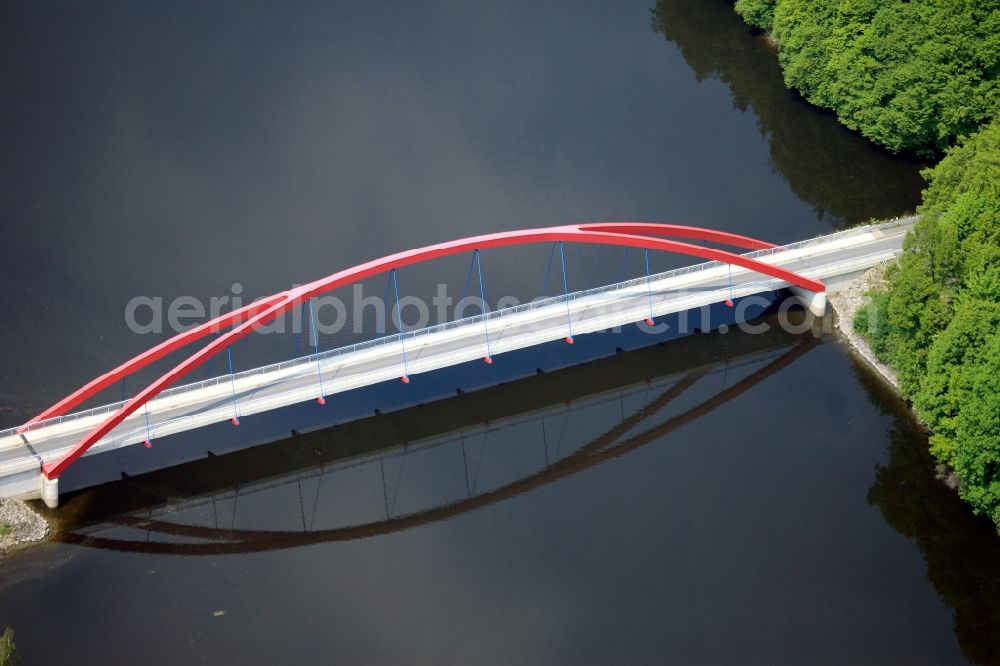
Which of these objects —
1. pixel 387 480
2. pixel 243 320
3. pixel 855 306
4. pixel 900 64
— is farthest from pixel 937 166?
pixel 243 320

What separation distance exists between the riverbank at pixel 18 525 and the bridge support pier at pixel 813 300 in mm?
38465

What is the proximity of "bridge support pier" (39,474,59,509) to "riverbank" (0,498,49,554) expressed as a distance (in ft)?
2.71

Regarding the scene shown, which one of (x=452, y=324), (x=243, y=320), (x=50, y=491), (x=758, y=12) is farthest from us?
(x=758, y=12)

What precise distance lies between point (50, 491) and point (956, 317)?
40703 mm

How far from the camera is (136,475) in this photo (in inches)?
2744

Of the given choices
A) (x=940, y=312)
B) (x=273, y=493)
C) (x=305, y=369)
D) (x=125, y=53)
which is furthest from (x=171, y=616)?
(x=125, y=53)

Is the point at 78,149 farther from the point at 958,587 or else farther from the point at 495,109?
the point at 958,587

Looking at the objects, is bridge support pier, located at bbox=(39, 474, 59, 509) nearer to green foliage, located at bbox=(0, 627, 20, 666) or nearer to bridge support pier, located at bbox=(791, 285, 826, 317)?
green foliage, located at bbox=(0, 627, 20, 666)

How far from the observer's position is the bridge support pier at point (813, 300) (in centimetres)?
7781

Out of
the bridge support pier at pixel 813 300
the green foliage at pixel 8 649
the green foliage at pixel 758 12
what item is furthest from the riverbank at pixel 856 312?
the green foliage at pixel 8 649

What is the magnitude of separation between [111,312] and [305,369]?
1193cm

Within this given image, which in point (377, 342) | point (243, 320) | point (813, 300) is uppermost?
point (243, 320)

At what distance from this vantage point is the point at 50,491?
67.4 metres

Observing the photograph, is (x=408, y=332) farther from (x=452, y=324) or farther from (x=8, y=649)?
(x=8, y=649)
